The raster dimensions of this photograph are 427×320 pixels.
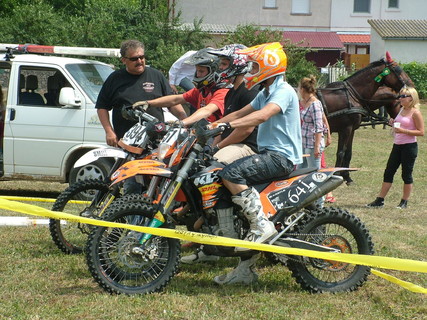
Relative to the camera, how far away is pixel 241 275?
6086 mm

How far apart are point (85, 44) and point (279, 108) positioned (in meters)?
19.1

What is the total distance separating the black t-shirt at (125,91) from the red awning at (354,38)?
43794 mm

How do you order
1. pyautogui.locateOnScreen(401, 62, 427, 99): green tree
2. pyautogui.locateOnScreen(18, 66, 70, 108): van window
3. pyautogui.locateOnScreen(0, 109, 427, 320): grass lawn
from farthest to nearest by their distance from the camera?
pyautogui.locateOnScreen(401, 62, 427, 99): green tree < pyautogui.locateOnScreen(18, 66, 70, 108): van window < pyautogui.locateOnScreen(0, 109, 427, 320): grass lawn

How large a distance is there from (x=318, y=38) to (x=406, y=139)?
3992cm

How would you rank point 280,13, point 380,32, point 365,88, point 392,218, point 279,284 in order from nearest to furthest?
point 279,284, point 392,218, point 365,88, point 380,32, point 280,13

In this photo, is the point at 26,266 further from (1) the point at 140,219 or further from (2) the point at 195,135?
(2) the point at 195,135

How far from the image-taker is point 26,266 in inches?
257

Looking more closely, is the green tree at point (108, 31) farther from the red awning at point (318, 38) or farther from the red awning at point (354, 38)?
the red awning at point (354, 38)

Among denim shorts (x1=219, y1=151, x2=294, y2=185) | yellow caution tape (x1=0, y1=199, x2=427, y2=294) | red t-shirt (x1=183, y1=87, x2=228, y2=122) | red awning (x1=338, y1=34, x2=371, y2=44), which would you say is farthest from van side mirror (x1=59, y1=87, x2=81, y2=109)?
red awning (x1=338, y1=34, x2=371, y2=44)

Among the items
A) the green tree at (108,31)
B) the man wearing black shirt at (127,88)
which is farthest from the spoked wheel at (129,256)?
the green tree at (108,31)

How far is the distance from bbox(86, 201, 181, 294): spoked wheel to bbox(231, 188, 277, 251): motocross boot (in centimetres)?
57

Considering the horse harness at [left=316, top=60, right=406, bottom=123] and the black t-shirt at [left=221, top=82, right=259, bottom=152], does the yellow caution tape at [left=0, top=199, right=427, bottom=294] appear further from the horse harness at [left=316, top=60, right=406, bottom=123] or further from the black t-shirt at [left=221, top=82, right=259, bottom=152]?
the horse harness at [left=316, top=60, right=406, bottom=123]

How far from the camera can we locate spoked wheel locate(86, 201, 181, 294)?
5.57 metres

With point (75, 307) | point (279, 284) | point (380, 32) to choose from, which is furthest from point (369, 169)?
point (380, 32)
